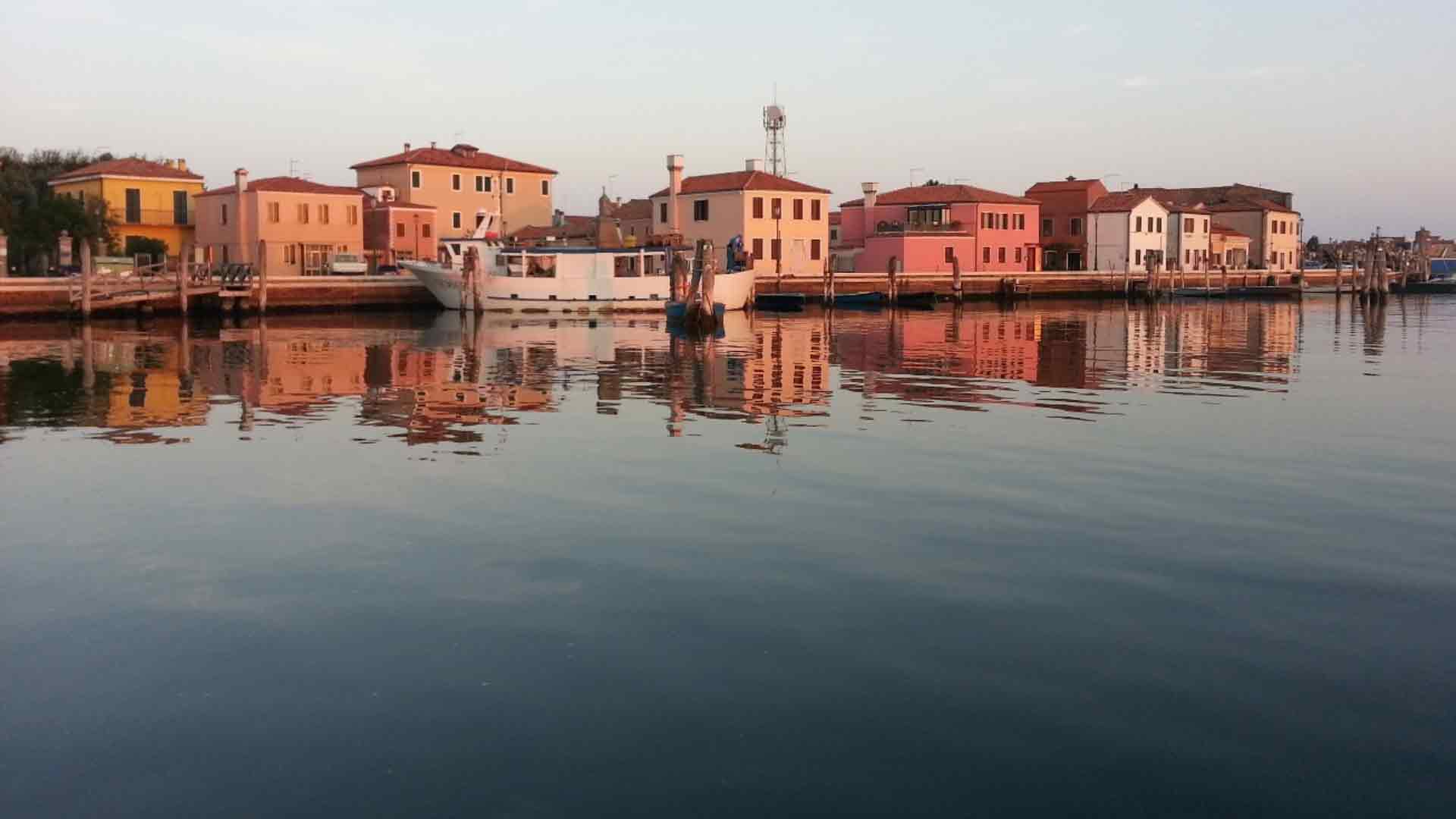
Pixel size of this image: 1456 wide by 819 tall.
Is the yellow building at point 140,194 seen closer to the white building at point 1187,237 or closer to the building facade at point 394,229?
the building facade at point 394,229

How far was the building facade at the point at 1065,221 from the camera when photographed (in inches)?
3511

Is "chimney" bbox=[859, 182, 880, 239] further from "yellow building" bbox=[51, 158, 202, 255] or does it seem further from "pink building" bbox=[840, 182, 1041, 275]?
"yellow building" bbox=[51, 158, 202, 255]

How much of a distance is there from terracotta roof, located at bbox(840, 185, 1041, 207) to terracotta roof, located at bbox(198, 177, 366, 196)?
3202 cm

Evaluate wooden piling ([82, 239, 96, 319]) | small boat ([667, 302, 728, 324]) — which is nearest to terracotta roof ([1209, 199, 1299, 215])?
small boat ([667, 302, 728, 324])

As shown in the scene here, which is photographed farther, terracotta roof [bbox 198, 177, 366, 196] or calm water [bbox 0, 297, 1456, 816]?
terracotta roof [bbox 198, 177, 366, 196]

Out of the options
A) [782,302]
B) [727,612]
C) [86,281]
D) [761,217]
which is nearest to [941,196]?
[761,217]

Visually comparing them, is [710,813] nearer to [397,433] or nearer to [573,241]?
[397,433]

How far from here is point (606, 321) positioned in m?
52.5

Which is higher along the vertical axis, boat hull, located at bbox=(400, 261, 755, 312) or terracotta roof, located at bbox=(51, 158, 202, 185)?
terracotta roof, located at bbox=(51, 158, 202, 185)

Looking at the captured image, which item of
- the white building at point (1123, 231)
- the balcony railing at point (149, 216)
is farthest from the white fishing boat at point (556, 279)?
the white building at point (1123, 231)

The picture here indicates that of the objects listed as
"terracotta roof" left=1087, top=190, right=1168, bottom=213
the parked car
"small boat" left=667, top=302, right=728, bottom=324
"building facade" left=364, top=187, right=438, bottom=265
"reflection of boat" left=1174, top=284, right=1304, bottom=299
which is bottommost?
"small boat" left=667, top=302, right=728, bottom=324

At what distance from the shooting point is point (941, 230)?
260 feet

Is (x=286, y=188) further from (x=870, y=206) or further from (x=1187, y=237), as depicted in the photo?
(x=1187, y=237)

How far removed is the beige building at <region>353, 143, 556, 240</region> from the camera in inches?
2911
